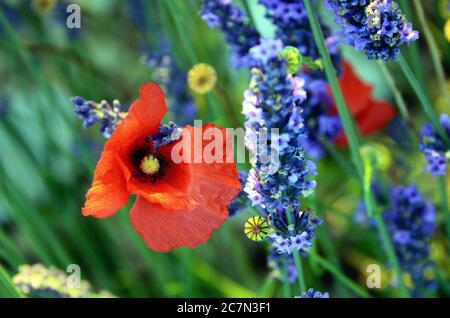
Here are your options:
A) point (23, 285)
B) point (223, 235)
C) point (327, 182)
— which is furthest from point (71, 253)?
point (23, 285)

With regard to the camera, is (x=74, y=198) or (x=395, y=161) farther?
(x=74, y=198)

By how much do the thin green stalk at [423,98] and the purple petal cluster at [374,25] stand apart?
27 mm

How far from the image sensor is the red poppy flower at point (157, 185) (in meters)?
0.61

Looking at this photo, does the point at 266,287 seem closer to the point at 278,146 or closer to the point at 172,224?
the point at 172,224

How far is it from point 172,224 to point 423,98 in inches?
A: 9.3

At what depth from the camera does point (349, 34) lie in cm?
60

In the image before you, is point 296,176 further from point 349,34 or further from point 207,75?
point 207,75

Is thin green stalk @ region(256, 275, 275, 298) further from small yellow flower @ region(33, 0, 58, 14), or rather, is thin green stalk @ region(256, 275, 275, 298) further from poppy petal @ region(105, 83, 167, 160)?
small yellow flower @ region(33, 0, 58, 14)

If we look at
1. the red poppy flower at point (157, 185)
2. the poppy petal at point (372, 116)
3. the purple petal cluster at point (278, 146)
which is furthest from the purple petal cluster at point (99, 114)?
the poppy petal at point (372, 116)
